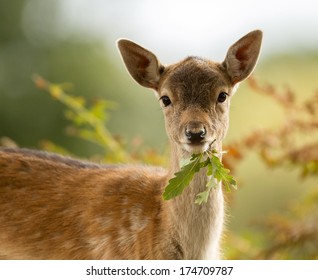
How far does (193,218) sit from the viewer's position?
199 inches

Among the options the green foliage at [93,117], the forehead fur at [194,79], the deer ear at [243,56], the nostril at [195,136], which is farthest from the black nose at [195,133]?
the green foliage at [93,117]

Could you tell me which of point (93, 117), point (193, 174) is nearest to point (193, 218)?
point (193, 174)

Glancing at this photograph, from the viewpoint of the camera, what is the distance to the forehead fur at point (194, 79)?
492 centimetres

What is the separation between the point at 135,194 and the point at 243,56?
105cm

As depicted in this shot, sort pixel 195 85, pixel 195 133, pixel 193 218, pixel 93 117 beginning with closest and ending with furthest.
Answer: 1. pixel 195 133
2. pixel 195 85
3. pixel 193 218
4. pixel 93 117

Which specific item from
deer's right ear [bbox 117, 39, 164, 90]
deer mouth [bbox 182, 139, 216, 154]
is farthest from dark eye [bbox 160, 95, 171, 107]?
deer mouth [bbox 182, 139, 216, 154]

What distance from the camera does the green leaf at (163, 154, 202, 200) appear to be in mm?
4602

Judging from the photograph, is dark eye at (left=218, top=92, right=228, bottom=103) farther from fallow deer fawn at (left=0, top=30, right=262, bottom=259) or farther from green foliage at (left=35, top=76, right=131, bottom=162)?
green foliage at (left=35, top=76, right=131, bottom=162)

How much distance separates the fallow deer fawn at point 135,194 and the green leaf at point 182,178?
0.08 metres

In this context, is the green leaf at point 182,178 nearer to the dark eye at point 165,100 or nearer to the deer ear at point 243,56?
the dark eye at point 165,100

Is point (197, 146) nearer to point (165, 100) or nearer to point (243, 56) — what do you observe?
point (165, 100)

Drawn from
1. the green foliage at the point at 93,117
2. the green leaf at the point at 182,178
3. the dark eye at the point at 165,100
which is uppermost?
the green foliage at the point at 93,117

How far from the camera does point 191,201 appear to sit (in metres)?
5.04
